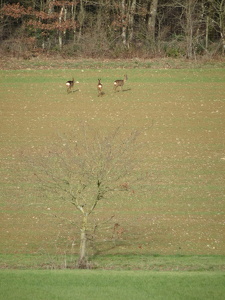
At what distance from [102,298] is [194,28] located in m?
35.5

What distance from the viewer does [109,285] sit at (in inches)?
480

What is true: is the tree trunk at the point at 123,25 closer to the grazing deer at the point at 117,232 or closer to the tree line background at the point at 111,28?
the tree line background at the point at 111,28

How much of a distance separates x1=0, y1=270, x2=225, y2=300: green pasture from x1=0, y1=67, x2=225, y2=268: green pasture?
0.26 meters

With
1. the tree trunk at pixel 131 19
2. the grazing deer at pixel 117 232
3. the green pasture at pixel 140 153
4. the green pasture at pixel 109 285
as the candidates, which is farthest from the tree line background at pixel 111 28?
the green pasture at pixel 109 285

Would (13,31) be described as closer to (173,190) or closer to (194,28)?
(194,28)

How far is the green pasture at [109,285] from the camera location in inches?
459

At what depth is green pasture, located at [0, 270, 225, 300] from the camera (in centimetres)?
1166

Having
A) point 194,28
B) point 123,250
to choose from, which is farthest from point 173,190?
point 194,28

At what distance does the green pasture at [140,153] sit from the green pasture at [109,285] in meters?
0.26

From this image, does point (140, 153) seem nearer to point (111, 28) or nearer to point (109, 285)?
point (109, 285)

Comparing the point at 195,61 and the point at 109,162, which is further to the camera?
the point at 195,61

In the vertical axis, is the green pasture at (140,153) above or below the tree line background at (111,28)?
below

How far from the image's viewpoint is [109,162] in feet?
51.1

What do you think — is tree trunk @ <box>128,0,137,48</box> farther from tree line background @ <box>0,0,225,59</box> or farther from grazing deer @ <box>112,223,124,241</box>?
grazing deer @ <box>112,223,124,241</box>
